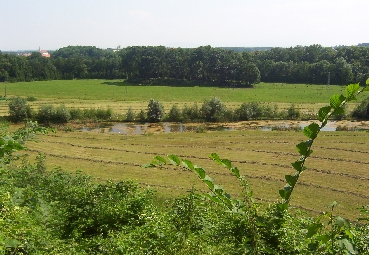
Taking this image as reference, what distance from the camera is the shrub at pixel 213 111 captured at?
163 ft

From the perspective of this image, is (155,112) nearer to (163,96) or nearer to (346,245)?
(163,96)

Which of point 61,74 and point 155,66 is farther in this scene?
point 61,74

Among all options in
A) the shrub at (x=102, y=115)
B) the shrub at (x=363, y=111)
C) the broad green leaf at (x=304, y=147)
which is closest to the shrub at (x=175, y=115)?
the shrub at (x=102, y=115)

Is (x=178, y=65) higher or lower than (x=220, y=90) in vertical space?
higher

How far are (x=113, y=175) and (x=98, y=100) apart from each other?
149ft

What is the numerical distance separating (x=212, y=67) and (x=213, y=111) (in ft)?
169

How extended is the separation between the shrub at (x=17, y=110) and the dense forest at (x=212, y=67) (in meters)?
54.9

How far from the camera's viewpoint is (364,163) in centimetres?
2934

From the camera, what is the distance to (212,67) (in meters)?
99.0

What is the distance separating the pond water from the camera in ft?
145

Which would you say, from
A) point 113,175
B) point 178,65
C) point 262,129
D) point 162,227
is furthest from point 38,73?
point 162,227

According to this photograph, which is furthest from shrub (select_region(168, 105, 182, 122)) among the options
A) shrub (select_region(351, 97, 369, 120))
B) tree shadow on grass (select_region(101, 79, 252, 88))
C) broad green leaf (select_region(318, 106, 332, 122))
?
broad green leaf (select_region(318, 106, 332, 122))

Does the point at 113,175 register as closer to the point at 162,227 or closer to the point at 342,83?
the point at 162,227

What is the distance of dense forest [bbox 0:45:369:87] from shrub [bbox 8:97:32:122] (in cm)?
5490
